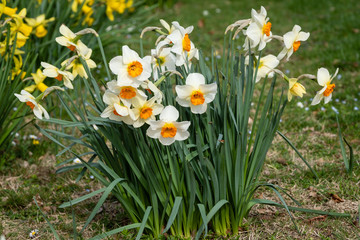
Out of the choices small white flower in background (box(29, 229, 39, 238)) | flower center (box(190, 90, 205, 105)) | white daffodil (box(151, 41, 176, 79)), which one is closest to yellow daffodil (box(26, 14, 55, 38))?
white daffodil (box(151, 41, 176, 79))

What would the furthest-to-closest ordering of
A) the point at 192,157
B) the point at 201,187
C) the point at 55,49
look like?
1. the point at 55,49
2. the point at 201,187
3. the point at 192,157

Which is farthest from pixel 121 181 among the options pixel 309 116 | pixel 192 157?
pixel 309 116

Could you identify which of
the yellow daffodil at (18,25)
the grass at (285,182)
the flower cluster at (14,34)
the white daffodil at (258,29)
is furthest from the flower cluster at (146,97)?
the yellow daffodil at (18,25)

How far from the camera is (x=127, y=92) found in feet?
5.18

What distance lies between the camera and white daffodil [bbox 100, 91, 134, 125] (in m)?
1.55

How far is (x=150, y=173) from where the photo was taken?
181 cm

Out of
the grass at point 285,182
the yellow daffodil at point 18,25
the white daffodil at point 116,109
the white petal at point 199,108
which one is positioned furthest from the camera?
the yellow daffodil at point 18,25

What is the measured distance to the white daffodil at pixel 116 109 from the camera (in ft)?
5.10

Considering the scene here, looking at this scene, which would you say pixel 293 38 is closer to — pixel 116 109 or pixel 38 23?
pixel 116 109

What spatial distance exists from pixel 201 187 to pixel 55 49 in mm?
1946

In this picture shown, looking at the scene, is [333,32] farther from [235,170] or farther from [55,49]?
[235,170]

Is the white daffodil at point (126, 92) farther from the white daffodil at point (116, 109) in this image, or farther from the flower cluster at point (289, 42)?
the flower cluster at point (289, 42)

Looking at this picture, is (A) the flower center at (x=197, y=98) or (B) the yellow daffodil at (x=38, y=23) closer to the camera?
(A) the flower center at (x=197, y=98)

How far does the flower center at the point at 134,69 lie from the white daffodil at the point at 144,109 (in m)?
0.10
